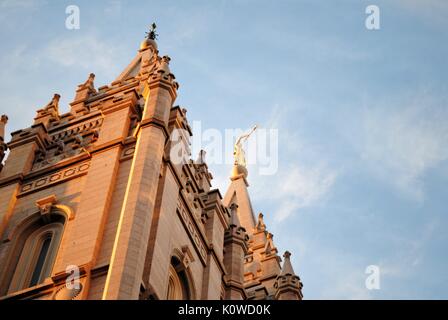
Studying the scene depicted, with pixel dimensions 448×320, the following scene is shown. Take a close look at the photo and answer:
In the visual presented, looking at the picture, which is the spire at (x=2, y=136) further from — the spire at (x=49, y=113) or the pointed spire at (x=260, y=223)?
the pointed spire at (x=260, y=223)

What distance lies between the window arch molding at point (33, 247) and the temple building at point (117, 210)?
0.10 feet

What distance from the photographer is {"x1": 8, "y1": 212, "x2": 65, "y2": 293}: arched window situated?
27.0m

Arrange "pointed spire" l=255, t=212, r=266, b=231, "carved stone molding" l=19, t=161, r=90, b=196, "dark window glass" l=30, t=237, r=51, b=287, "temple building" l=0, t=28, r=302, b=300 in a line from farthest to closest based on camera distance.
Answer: "pointed spire" l=255, t=212, r=266, b=231
"carved stone molding" l=19, t=161, r=90, b=196
"dark window glass" l=30, t=237, r=51, b=287
"temple building" l=0, t=28, r=302, b=300

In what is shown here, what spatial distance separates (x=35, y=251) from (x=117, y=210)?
316 cm

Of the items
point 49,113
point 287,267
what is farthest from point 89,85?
point 287,267

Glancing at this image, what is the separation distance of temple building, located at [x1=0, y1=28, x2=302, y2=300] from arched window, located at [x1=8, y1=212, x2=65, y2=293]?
0.03 m

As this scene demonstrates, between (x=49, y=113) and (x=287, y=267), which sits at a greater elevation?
(x=49, y=113)

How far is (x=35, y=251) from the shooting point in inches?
1102

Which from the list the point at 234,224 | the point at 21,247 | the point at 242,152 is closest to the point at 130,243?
the point at 21,247

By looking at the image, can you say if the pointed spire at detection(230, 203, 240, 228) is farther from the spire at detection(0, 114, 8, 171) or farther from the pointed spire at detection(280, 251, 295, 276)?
the spire at detection(0, 114, 8, 171)

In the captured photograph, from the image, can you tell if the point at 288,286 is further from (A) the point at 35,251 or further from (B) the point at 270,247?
(A) the point at 35,251

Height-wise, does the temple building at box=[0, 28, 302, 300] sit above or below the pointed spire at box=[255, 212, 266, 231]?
below

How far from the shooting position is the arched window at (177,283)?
28772 millimetres

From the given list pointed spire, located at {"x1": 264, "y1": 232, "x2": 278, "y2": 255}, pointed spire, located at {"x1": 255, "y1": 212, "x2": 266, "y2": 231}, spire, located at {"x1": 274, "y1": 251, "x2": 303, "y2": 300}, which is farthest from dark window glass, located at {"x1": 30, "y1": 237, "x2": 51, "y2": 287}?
pointed spire, located at {"x1": 255, "y1": 212, "x2": 266, "y2": 231}
